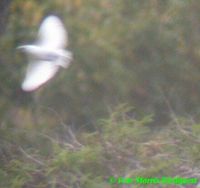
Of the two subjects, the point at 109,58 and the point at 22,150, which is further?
the point at 109,58

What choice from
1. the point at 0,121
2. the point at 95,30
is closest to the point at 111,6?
the point at 95,30

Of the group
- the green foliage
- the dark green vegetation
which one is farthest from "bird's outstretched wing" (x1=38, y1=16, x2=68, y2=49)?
the green foliage

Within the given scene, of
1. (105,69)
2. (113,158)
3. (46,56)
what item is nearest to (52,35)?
(46,56)

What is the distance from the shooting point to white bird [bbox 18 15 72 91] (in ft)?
25.0

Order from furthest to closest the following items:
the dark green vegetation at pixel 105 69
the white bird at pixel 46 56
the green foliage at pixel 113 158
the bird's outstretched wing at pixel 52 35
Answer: the dark green vegetation at pixel 105 69 < the bird's outstretched wing at pixel 52 35 < the white bird at pixel 46 56 < the green foliage at pixel 113 158

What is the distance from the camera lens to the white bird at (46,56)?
25.0ft

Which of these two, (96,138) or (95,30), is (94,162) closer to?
(96,138)

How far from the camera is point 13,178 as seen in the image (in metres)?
7.72

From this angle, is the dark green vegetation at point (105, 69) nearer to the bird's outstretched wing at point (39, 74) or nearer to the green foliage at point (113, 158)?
the green foliage at point (113, 158)

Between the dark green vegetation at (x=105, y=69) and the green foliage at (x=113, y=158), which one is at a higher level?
the dark green vegetation at (x=105, y=69)

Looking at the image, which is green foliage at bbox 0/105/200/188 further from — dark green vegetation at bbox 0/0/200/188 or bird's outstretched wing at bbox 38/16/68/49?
bird's outstretched wing at bbox 38/16/68/49

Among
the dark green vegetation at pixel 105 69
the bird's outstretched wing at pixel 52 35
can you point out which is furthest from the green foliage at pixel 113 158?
the bird's outstretched wing at pixel 52 35

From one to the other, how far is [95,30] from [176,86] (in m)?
1.01

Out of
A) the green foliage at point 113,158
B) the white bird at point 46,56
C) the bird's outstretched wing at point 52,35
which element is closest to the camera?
the green foliage at point 113,158
